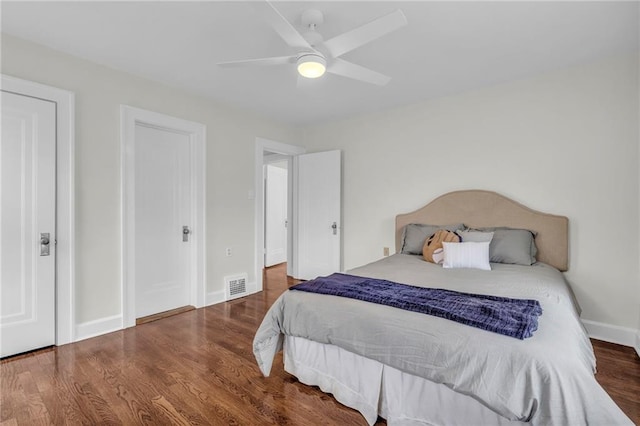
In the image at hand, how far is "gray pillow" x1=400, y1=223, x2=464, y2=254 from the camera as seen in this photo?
3391 millimetres

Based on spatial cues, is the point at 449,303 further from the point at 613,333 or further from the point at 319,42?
the point at 613,333

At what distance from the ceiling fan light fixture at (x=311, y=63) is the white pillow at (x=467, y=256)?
6.33 feet

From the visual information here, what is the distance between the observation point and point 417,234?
3479mm

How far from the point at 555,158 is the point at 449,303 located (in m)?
2.24

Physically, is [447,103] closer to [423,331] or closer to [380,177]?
[380,177]

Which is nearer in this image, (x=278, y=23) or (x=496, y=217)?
(x=278, y=23)

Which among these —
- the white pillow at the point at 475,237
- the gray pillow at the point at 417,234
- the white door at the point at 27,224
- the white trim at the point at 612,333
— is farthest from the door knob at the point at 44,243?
the white trim at the point at 612,333

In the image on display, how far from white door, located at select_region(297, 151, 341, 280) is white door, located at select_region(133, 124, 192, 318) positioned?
174 centimetres

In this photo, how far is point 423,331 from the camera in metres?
1.51

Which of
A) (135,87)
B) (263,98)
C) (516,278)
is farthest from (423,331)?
(135,87)

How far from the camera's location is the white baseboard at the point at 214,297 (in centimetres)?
366

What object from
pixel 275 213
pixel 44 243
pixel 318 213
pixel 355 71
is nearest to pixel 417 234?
pixel 318 213

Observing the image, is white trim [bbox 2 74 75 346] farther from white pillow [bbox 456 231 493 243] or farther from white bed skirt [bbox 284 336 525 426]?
white pillow [bbox 456 231 493 243]

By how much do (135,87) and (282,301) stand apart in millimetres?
2604
